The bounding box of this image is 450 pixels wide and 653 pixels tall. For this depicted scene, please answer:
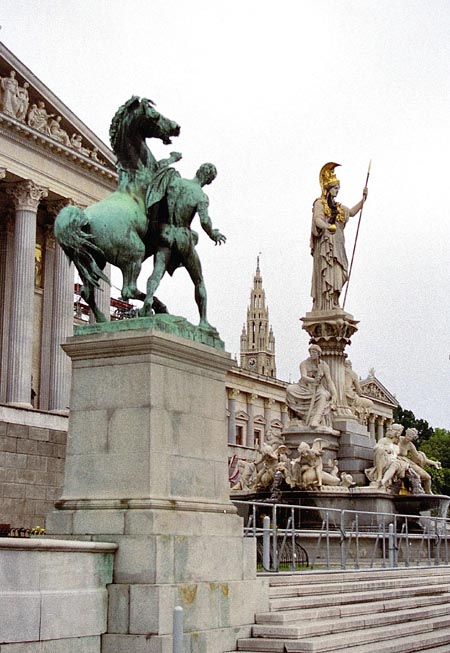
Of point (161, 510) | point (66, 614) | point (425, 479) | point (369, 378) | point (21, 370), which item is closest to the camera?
point (66, 614)

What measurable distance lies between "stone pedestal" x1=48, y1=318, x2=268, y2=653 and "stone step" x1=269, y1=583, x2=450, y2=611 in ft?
1.83

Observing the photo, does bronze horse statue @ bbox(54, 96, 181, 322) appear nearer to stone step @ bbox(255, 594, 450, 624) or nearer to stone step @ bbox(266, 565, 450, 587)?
stone step @ bbox(255, 594, 450, 624)

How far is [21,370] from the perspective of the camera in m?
48.9

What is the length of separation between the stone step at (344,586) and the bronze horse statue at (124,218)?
4.14 metres

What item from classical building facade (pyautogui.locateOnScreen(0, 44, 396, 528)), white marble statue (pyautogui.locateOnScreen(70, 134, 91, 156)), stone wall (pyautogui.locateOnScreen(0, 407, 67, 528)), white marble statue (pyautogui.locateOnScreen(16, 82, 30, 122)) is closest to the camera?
stone wall (pyautogui.locateOnScreen(0, 407, 67, 528))

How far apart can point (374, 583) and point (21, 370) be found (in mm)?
34834

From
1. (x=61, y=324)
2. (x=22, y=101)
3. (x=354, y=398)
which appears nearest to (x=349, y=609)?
(x=354, y=398)

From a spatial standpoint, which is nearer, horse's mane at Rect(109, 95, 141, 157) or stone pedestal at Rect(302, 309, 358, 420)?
horse's mane at Rect(109, 95, 141, 157)

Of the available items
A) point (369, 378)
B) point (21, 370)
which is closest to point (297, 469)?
point (21, 370)

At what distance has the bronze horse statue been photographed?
40.9 feet

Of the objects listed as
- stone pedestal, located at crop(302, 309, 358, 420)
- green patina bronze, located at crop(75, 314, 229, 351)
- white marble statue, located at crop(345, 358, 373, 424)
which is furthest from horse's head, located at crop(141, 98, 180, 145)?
white marble statue, located at crop(345, 358, 373, 424)

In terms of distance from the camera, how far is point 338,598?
1414cm

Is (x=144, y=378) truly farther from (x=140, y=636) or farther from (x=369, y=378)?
(x=369, y=378)

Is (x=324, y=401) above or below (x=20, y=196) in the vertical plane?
below
